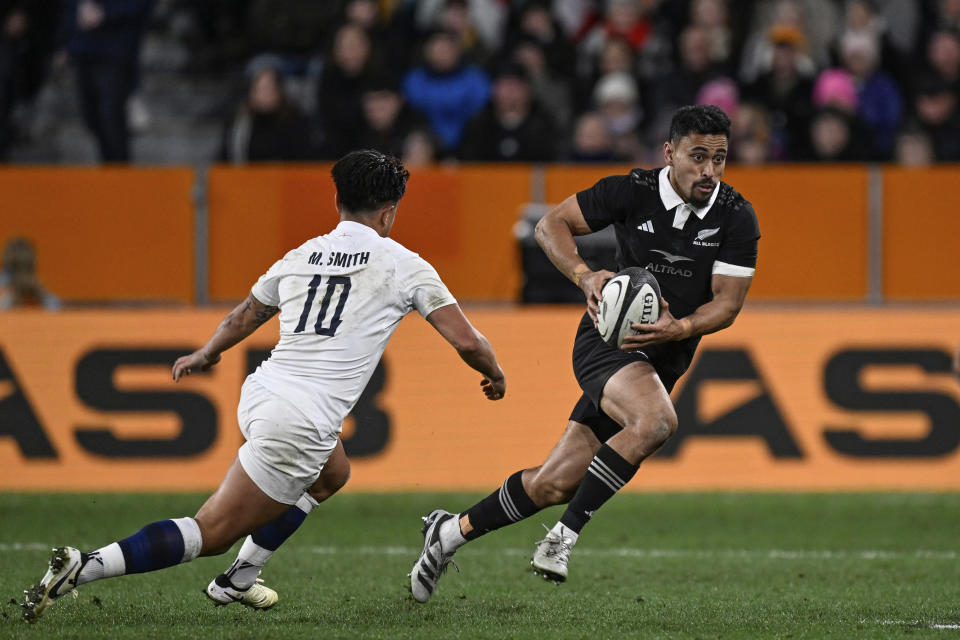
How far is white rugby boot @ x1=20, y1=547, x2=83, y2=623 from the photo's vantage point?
5.71 m

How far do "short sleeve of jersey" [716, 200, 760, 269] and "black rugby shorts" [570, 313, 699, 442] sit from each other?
0.47m

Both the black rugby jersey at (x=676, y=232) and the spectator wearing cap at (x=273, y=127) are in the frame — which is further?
the spectator wearing cap at (x=273, y=127)

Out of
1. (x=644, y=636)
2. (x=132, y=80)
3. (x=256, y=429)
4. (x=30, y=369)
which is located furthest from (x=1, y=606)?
(x=132, y=80)

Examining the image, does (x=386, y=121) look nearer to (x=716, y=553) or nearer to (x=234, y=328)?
(x=716, y=553)

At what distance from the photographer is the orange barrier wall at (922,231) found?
12.0m

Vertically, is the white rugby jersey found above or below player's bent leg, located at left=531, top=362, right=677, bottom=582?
above

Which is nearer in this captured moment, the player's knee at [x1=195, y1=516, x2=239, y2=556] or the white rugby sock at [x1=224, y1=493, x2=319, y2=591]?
the player's knee at [x1=195, y1=516, x2=239, y2=556]

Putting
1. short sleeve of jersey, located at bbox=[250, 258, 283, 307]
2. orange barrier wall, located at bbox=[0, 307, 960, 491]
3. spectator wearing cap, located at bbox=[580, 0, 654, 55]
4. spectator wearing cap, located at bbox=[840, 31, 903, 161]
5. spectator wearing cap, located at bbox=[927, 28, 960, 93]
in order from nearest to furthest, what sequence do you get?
short sleeve of jersey, located at bbox=[250, 258, 283, 307]
orange barrier wall, located at bbox=[0, 307, 960, 491]
spectator wearing cap, located at bbox=[840, 31, 903, 161]
spectator wearing cap, located at bbox=[927, 28, 960, 93]
spectator wearing cap, located at bbox=[580, 0, 654, 55]

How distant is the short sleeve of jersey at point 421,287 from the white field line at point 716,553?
3.07m

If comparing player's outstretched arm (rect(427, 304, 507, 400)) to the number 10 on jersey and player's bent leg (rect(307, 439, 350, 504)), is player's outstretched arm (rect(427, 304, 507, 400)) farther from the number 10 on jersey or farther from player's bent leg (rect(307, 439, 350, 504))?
player's bent leg (rect(307, 439, 350, 504))

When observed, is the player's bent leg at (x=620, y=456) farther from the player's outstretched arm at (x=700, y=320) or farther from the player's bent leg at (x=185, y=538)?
the player's bent leg at (x=185, y=538)

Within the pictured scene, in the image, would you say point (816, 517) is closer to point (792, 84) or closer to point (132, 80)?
point (792, 84)

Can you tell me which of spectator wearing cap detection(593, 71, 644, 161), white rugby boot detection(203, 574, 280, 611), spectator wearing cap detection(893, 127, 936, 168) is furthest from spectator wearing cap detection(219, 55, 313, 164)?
white rugby boot detection(203, 574, 280, 611)

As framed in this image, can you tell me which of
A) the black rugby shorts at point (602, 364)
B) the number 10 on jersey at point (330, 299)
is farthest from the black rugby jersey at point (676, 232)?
the number 10 on jersey at point (330, 299)
